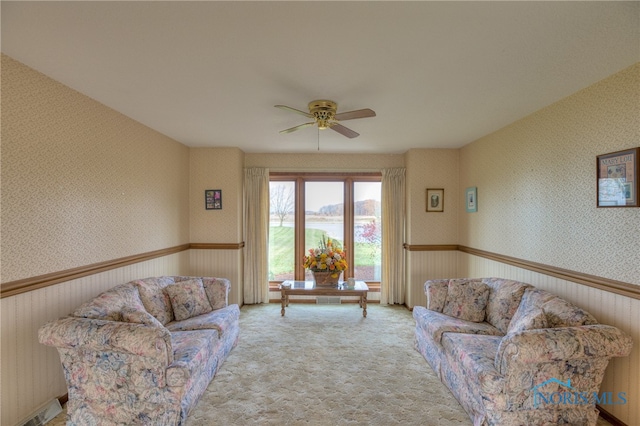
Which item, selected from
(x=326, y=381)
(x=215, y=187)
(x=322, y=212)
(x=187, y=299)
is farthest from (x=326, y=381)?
(x=215, y=187)

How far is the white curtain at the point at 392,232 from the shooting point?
5480mm

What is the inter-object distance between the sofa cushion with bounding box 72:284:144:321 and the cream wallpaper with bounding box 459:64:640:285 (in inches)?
158

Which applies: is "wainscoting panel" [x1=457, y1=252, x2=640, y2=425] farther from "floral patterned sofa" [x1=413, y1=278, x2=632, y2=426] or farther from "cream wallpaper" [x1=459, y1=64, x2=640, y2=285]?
"floral patterned sofa" [x1=413, y1=278, x2=632, y2=426]

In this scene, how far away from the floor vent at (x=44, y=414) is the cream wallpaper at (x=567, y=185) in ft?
15.1

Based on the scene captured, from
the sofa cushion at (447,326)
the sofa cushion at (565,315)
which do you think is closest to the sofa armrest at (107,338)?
the sofa cushion at (447,326)

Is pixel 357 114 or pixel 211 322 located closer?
pixel 357 114

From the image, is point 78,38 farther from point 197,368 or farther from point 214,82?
point 197,368

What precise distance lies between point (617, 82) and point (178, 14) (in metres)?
3.20

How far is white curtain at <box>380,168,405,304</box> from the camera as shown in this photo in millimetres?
5480

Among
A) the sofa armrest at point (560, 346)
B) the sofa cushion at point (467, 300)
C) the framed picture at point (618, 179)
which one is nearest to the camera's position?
the sofa armrest at point (560, 346)

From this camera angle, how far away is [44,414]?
237 cm

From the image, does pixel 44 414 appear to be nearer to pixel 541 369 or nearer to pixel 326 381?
pixel 326 381

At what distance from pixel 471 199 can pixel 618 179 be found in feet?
7.79

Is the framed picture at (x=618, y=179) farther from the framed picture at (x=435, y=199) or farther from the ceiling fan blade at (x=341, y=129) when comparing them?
the framed picture at (x=435, y=199)
